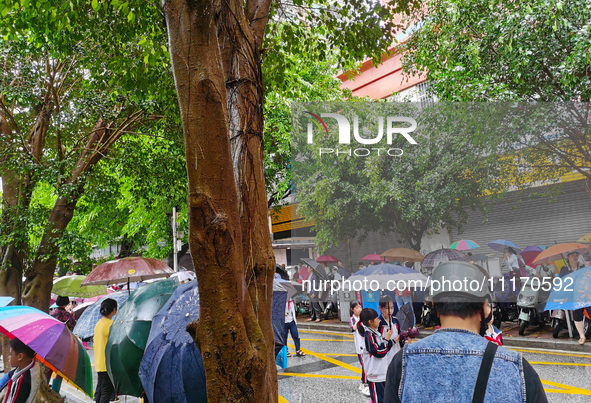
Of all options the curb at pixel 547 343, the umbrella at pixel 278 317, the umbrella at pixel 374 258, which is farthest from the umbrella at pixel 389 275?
the umbrella at pixel 278 317

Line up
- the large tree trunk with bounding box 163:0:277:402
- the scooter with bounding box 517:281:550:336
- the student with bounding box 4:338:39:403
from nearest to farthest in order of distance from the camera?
the large tree trunk with bounding box 163:0:277:402 < the student with bounding box 4:338:39:403 < the scooter with bounding box 517:281:550:336

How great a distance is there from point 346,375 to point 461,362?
22.5 ft

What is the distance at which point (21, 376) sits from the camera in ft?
12.5

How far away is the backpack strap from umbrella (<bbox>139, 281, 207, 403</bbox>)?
204 centimetres

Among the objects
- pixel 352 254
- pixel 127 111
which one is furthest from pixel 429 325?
pixel 127 111

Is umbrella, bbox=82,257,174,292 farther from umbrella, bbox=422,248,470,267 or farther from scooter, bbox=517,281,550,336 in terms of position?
scooter, bbox=517,281,550,336

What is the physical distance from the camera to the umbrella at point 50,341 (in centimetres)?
385

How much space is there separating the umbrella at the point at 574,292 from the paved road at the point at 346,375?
0.96 metres

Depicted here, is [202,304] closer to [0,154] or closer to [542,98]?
[0,154]

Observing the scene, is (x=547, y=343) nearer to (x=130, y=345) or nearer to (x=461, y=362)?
(x=130, y=345)

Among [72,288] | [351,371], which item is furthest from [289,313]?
[72,288]

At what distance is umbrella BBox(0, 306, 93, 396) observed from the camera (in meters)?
3.85

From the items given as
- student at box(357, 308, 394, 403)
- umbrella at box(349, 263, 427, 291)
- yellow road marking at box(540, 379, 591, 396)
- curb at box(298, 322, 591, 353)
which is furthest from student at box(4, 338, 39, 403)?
curb at box(298, 322, 591, 353)

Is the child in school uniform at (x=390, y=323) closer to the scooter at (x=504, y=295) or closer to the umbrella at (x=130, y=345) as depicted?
the umbrella at (x=130, y=345)
